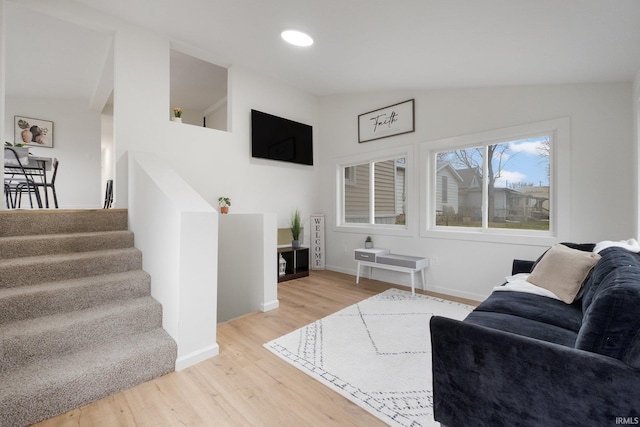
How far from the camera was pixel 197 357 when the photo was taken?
6.77ft

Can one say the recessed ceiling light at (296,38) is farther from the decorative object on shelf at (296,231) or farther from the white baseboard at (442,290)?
the white baseboard at (442,290)

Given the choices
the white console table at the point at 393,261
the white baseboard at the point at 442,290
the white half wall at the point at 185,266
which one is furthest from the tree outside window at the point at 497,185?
the white half wall at the point at 185,266

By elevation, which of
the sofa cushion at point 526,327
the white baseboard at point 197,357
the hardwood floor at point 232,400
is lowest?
the hardwood floor at point 232,400

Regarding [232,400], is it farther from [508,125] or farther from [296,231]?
[508,125]

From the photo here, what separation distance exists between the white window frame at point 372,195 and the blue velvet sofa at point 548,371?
259 cm

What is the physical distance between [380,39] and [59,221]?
11.3ft

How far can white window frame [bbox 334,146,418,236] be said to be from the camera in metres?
4.00

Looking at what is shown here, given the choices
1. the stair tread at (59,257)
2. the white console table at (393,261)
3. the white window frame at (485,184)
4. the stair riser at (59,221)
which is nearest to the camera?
the stair tread at (59,257)

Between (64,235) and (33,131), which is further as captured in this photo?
(33,131)

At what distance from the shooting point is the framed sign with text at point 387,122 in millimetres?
4004

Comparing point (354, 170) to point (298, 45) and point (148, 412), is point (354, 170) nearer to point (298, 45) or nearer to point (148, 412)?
point (298, 45)

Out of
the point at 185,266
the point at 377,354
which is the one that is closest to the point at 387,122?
the point at 377,354

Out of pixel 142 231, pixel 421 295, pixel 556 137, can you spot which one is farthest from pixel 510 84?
pixel 142 231

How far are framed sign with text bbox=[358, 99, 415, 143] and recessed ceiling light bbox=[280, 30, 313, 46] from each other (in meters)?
1.64
